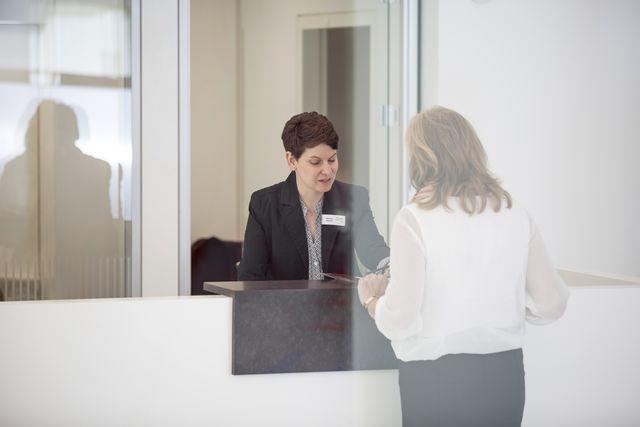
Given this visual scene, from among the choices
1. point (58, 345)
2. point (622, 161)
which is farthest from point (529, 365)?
point (622, 161)

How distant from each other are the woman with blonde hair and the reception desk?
22 cm

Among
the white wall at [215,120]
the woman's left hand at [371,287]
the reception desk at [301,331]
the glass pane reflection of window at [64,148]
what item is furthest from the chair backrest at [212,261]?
the woman's left hand at [371,287]

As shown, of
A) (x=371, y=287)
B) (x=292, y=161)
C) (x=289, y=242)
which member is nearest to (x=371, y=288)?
(x=371, y=287)

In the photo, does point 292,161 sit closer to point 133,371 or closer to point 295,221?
point 295,221

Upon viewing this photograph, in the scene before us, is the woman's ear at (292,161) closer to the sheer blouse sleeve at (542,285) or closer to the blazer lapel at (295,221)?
the blazer lapel at (295,221)

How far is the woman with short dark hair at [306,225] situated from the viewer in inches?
117

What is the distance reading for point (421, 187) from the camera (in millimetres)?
1961

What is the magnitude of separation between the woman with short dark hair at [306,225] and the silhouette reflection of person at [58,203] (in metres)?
0.96

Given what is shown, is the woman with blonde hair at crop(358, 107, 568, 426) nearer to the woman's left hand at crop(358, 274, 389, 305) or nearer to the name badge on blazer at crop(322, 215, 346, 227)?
the woman's left hand at crop(358, 274, 389, 305)

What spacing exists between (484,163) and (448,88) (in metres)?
1.93

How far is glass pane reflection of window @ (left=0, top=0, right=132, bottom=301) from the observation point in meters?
3.50

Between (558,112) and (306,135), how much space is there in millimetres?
1403

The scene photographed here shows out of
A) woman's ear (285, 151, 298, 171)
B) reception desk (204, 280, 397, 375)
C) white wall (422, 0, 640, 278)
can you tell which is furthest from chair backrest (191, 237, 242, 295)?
reception desk (204, 280, 397, 375)

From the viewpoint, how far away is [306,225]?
9.88 ft
